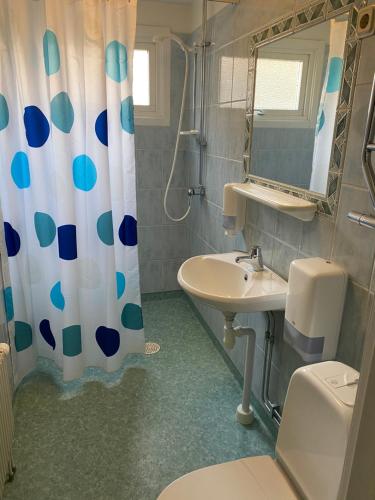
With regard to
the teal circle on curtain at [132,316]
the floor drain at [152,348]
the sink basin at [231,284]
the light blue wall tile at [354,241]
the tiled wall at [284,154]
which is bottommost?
the floor drain at [152,348]

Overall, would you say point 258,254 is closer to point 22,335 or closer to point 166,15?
point 22,335

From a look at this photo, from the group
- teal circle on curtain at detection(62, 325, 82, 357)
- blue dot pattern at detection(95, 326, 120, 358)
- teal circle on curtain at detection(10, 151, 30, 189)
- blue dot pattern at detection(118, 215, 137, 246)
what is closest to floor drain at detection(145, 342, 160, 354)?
blue dot pattern at detection(95, 326, 120, 358)

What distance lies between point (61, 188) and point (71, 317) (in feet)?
2.37

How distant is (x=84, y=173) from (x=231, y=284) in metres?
0.96

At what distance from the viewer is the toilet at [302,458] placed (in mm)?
1032

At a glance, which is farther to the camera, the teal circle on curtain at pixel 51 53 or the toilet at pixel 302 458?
the teal circle on curtain at pixel 51 53

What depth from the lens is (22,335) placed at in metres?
2.21

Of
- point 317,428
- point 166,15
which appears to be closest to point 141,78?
point 166,15

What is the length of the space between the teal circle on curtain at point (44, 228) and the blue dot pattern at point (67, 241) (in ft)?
0.31

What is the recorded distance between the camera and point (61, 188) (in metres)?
1.96

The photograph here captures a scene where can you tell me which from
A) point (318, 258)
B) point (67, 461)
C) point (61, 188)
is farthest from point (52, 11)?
point (67, 461)

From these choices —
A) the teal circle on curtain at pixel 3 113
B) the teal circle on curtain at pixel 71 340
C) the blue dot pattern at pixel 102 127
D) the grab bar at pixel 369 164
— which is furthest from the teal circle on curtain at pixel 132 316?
the grab bar at pixel 369 164

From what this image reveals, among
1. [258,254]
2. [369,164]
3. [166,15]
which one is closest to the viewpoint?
[369,164]

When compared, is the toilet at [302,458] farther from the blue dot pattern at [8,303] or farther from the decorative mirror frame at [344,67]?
the blue dot pattern at [8,303]
